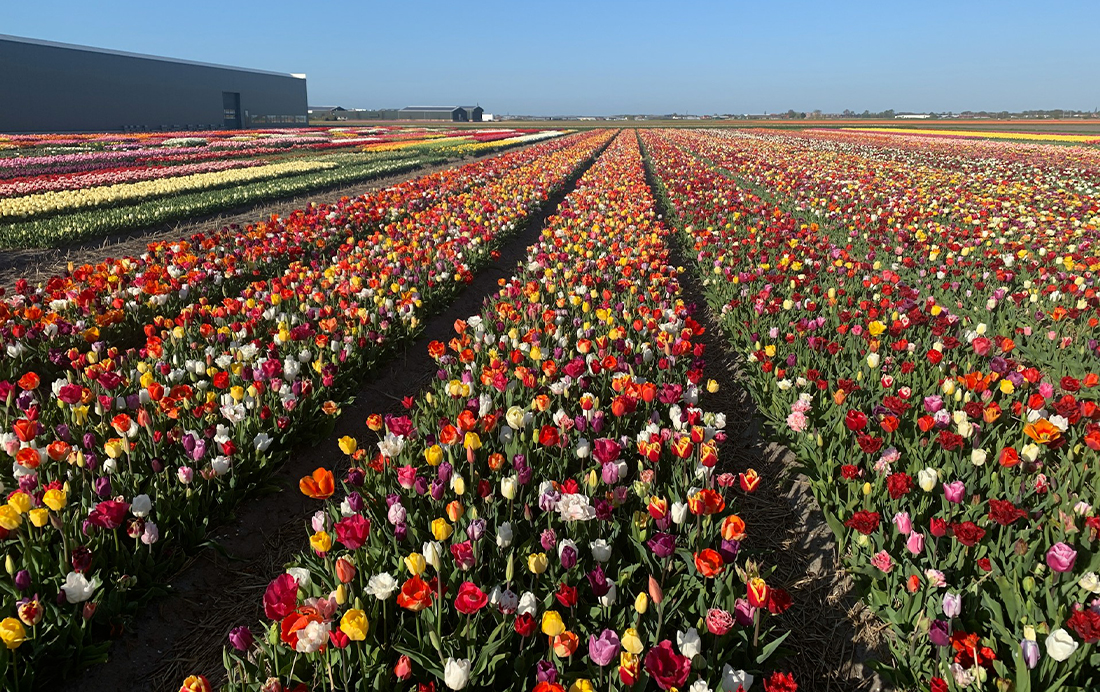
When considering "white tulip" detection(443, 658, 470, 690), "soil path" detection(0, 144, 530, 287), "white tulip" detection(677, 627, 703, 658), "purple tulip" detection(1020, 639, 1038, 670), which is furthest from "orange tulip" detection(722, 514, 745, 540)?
"soil path" detection(0, 144, 530, 287)

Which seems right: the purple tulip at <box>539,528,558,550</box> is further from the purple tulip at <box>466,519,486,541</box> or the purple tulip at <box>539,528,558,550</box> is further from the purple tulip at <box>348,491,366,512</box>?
the purple tulip at <box>348,491,366,512</box>

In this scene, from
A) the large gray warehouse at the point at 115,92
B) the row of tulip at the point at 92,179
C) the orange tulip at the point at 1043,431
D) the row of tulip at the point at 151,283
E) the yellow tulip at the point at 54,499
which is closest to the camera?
the yellow tulip at the point at 54,499

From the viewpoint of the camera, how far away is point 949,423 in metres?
3.63

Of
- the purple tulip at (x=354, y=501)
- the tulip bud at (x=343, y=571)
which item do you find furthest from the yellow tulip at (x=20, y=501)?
the tulip bud at (x=343, y=571)

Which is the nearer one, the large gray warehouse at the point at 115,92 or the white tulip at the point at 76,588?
the white tulip at the point at 76,588

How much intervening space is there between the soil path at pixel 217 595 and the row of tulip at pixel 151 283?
2187mm

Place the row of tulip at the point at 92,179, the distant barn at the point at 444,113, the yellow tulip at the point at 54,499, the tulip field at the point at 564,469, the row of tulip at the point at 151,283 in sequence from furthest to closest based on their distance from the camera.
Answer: the distant barn at the point at 444,113 < the row of tulip at the point at 92,179 < the row of tulip at the point at 151,283 < the yellow tulip at the point at 54,499 < the tulip field at the point at 564,469

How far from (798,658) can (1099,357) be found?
13.1 ft

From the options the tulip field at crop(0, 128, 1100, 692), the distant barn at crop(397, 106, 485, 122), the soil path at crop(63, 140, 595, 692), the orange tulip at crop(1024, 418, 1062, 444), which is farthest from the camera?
the distant barn at crop(397, 106, 485, 122)

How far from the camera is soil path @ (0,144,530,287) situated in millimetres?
8859

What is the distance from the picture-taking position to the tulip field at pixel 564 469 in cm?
227

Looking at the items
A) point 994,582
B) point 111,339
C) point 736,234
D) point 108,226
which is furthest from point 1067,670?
point 108,226

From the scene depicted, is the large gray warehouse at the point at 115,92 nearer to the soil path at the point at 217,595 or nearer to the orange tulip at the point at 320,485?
the soil path at the point at 217,595

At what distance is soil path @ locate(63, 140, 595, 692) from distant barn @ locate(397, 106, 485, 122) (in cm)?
12908
